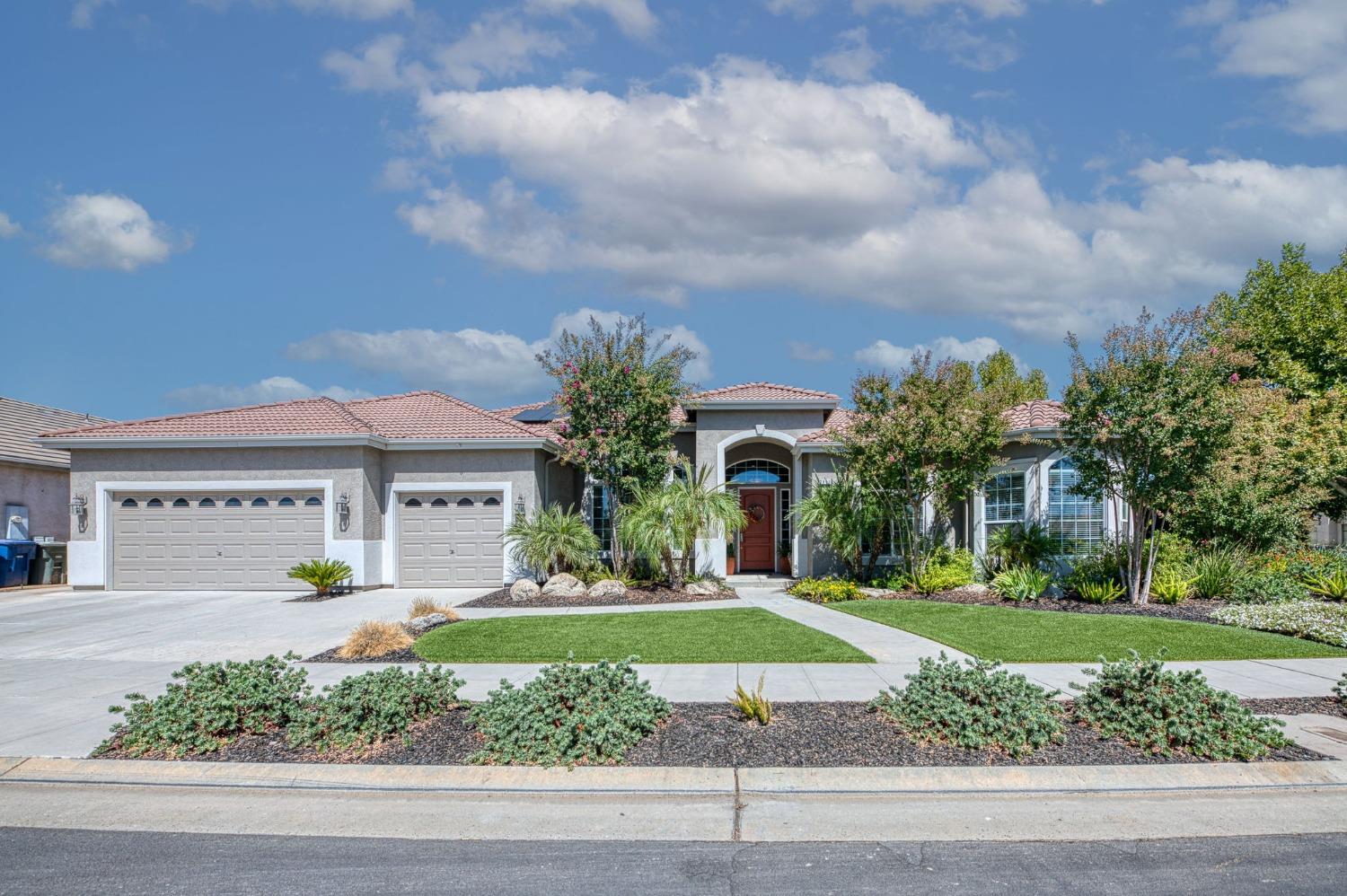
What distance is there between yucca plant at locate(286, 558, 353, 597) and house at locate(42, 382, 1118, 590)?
2.47 ft

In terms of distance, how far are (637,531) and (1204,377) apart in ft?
33.0

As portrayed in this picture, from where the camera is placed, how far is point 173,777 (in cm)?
634

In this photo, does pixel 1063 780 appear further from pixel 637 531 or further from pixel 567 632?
pixel 637 531

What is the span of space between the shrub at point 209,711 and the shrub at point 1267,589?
1415 cm

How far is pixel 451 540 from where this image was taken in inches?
768

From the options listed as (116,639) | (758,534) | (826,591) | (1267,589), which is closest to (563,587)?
(826,591)

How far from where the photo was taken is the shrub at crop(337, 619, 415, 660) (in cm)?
1077

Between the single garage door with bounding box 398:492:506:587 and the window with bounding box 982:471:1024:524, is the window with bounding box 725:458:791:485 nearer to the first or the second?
the window with bounding box 982:471:1024:524

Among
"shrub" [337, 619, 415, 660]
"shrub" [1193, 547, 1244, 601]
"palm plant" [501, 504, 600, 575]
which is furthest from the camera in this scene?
"palm plant" [501, 504, 600, 575]

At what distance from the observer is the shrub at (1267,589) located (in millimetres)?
14027

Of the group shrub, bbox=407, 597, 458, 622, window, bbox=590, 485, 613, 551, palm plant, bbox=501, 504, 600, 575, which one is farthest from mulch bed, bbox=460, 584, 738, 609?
window, bbox=590, 485, 613, 551

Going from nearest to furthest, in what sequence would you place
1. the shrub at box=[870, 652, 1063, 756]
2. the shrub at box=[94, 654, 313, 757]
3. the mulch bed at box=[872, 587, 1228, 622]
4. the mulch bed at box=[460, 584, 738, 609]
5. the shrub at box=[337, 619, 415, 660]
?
the shrub at box=[870, 652, 1063, 756] < the shrub at box=[94, 654, 313, 757] < the shrub at box=[337, 619, 415, 660] < the mulch bed at box=[872, 587, 1228, 622] < the mulch bed at box=[460, 584, 738, 609]

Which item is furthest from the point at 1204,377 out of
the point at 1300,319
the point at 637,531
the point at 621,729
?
the point at 1300,319

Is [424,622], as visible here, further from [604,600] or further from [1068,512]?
[1068,512]
